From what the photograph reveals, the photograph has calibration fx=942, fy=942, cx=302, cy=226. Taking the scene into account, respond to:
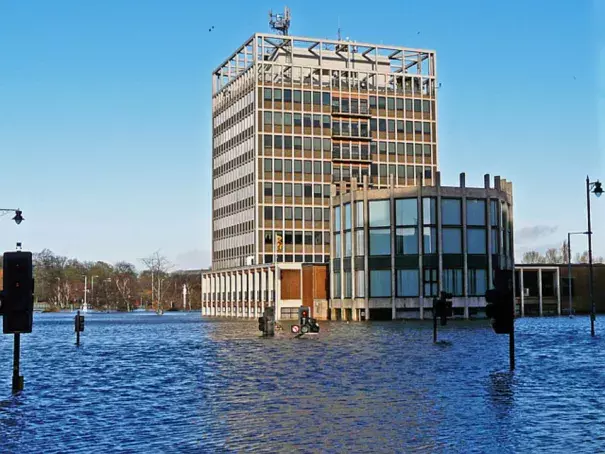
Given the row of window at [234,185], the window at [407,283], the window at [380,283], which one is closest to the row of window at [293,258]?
the row of window at [234,185]

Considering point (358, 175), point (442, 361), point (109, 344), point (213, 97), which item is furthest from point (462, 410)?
point (213, 97)

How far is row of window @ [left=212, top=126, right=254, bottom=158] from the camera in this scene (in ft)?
484

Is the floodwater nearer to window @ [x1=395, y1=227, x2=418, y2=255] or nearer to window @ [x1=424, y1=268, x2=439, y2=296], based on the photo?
window @ [x1=395, y1=227, x2=418, y2=255]

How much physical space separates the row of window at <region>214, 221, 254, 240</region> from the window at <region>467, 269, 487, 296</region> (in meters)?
50.0

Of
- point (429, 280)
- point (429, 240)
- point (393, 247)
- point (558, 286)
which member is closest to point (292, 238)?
point (558, 286)

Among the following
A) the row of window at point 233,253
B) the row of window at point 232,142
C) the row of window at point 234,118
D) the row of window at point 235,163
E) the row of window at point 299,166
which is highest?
the row of window at point 234,118

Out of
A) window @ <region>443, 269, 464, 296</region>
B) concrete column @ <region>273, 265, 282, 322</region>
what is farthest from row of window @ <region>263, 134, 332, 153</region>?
window @ <region>443, 269, 464, 296</region>

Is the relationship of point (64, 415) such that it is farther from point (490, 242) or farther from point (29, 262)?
point (490, 242)

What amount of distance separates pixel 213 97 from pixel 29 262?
14827cm

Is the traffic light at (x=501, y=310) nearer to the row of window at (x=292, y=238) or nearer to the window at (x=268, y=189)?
the row of window at (x=292, y=238)

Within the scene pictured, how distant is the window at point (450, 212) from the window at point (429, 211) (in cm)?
97

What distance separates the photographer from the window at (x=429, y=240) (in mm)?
101062

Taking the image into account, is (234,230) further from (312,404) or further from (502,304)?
(312,404)

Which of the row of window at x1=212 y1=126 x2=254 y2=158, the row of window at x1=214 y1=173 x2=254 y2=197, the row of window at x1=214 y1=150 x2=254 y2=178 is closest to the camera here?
the row of window at x1=212 y1=126 x2=254 y2=158
